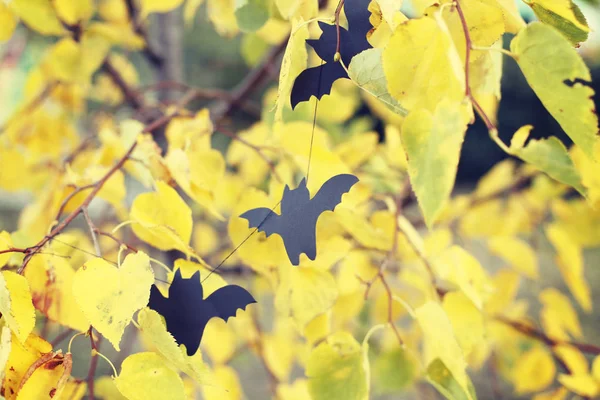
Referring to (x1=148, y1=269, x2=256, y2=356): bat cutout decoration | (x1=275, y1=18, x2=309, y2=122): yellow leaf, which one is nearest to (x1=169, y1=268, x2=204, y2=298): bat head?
(x1=148, y1=269, x2=256, y2=356): bat cutout decoration

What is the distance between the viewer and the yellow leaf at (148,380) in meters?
0.27

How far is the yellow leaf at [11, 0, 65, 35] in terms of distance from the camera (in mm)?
486

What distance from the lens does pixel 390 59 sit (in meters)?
0.25

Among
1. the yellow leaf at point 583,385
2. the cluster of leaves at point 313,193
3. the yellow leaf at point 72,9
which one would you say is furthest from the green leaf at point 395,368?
the yellow leaf at point 72,9

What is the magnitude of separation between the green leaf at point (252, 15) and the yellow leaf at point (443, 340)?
0.26 meters

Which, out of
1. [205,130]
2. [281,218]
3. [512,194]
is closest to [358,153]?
A: [205,130]

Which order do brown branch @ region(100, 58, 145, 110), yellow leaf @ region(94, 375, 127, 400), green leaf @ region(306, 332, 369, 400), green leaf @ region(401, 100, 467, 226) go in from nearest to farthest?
green leaf @ region(401, 100, 467, 226), green leaf @ region(306, 332, 369, 400), yellow leaf @ region(94, 375, 127, 400), brown branch @ region(100, 58, 145, 110)

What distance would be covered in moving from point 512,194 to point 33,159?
81cm

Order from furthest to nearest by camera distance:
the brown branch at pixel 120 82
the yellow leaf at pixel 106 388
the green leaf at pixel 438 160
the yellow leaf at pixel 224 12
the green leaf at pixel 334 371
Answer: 1. the brown branch at pixel 120 82
2. the yellow leaf at pixel 224 12
3. the yellow leaf at pixel 106 388
4. the green leaf at pixel 334 371
5. the green leaf at pixel 438 160

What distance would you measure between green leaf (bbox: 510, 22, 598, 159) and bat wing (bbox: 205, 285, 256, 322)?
193 millimetres

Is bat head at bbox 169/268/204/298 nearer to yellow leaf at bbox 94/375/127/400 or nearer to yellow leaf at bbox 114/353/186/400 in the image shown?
yellow leaf at bbox 114/353/186/400

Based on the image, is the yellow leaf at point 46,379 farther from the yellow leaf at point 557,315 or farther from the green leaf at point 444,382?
the yellow leaf at point 557,315

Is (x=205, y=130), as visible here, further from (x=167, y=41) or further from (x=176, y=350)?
(x=167, y=41)

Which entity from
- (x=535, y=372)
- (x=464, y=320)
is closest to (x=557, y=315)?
(x=535, y=372)
